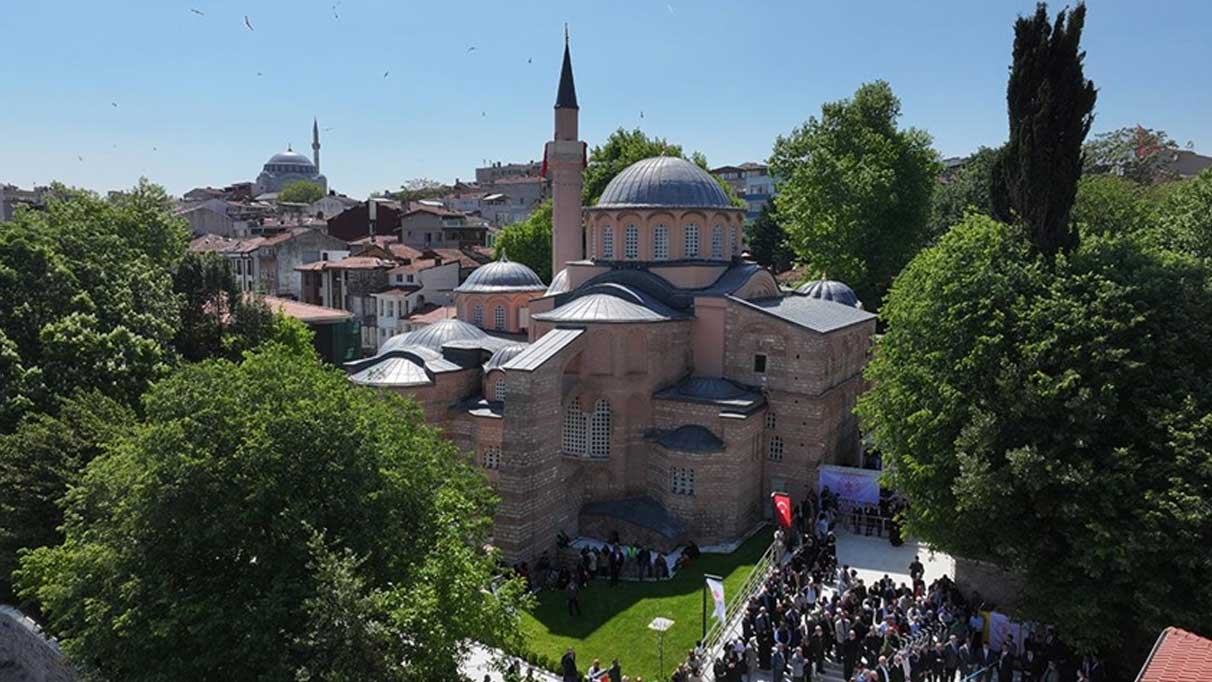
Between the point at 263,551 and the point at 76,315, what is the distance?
12.7m

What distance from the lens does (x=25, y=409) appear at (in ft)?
69.1

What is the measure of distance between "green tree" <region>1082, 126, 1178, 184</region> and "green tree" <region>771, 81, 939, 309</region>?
9102 millimetres

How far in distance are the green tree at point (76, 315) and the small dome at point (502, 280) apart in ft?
34.9

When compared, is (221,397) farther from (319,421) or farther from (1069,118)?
(1069,118)

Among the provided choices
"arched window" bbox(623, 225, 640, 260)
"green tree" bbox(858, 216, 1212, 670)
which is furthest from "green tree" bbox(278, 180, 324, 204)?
"green tree" bbox(858, 216, 1212, 670)

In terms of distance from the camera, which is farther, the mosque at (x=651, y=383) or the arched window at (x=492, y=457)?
the arched window at (x=492, y=457)

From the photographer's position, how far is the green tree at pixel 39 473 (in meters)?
18.8

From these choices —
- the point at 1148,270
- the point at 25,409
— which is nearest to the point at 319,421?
the point at 25,409

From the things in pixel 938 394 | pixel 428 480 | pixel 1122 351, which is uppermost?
pixel 1122 351

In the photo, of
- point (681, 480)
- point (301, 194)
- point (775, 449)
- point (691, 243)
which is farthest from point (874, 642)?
point (301, 194)

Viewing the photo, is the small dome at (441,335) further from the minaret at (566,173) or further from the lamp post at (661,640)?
the lamp post at (661,640)

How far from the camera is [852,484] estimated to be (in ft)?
80.9

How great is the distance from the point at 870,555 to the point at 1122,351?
29.8 feet

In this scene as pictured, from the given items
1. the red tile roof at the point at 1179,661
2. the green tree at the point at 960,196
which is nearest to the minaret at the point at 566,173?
the green tree at the point at 960,196
